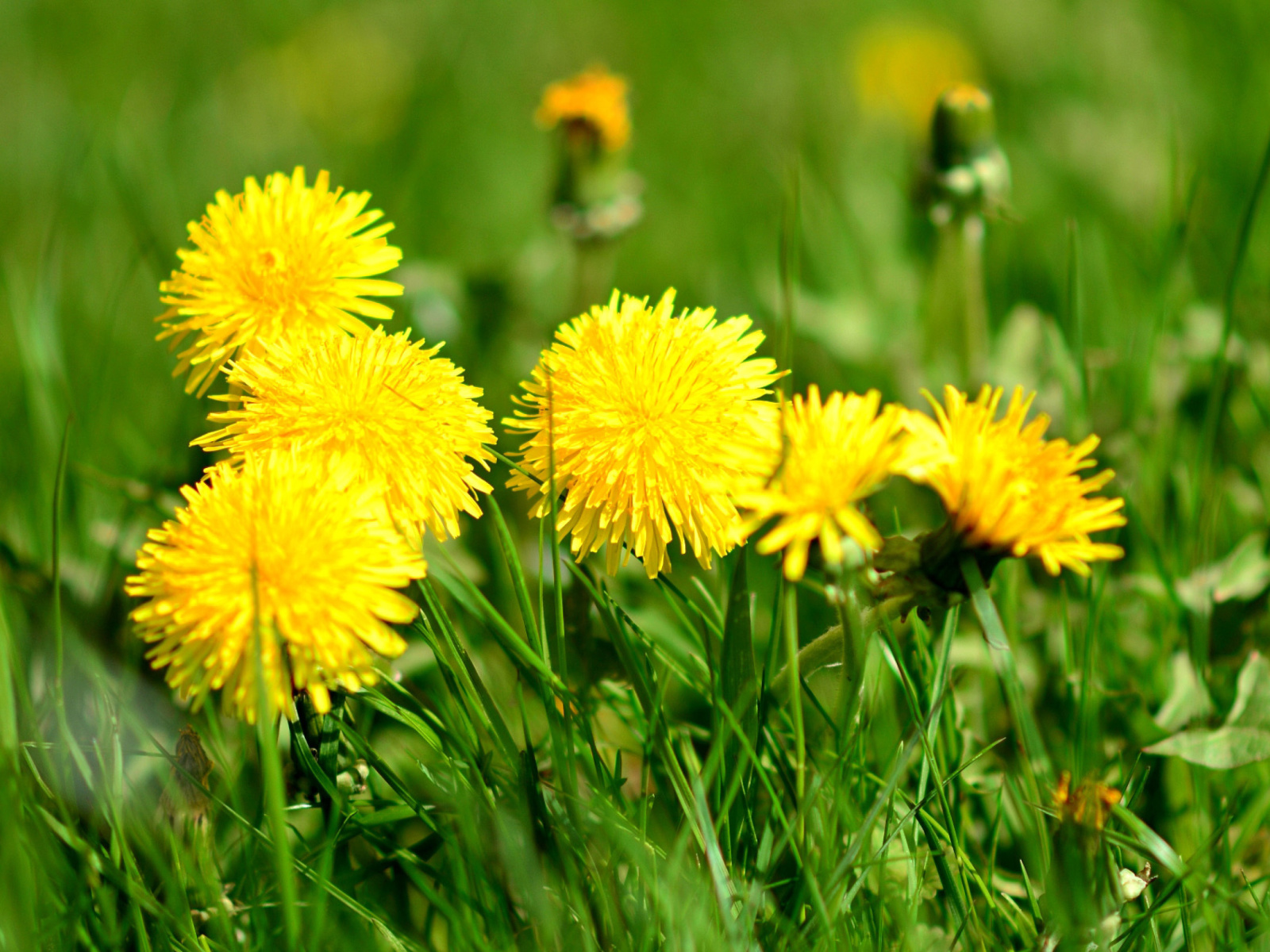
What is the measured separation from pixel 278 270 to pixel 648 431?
1.49 feet

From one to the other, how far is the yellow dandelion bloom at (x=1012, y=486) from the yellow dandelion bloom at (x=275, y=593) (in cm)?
48

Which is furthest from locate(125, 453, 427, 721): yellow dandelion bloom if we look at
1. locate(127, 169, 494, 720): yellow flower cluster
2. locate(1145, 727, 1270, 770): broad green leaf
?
locate(1145, 727, 1270, 770): broad green leaf

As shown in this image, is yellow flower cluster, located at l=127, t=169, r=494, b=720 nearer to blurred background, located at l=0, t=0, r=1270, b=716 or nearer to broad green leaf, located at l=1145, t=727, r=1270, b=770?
blurred background, located at l=0, t=0, r=1270, b=716

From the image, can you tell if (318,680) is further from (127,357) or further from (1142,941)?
(127,357)

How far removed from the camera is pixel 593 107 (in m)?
2.11

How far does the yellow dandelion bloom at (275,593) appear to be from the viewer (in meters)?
0.93

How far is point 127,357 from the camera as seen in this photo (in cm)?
224

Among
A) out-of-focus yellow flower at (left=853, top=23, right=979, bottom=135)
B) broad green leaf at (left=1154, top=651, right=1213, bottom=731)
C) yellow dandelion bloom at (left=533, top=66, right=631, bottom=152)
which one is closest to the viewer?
broad green leaf at (left=1154, top=651, right=1213, bottom=731)

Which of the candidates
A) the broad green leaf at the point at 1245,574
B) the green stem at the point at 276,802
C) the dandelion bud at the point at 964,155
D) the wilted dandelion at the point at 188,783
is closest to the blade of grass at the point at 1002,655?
the broad green leaf at the point at 1245,574

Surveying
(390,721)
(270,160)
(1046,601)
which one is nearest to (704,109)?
(270,160)

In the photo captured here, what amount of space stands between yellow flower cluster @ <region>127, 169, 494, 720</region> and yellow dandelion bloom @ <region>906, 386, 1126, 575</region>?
1.47 ft

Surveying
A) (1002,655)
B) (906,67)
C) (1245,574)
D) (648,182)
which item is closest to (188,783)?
(1002,655)

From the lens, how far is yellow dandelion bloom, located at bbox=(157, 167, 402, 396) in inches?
46.6

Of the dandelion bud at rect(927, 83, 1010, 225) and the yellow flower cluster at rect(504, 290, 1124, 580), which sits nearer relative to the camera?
the yellow flower cluster at rect(504, 290, 1124, 580)
